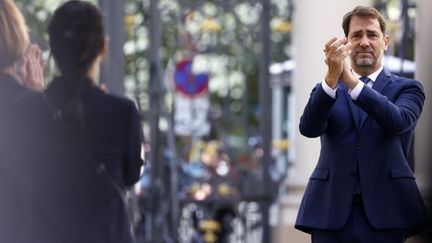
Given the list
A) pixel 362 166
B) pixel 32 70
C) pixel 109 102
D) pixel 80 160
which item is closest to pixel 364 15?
pixel 362 166

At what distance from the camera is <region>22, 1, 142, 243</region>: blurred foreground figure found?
14.1 ft

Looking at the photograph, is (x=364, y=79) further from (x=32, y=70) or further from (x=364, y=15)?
Answer: (x=32, y=70)

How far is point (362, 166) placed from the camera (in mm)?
4172

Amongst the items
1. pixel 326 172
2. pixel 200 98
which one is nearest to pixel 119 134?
pixel 326 172

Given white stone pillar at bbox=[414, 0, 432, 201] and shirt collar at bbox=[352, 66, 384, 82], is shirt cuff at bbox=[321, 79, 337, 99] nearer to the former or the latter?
shirt collar at bbox=[352, 66, 384, 82]

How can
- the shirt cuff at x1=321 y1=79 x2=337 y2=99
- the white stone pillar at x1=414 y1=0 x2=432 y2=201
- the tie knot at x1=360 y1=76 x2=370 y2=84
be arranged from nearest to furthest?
the shirt cuff at x1=321 y1=79 x2=337 y2=99
the tie knot at x1=360 y1=76 x2=370 y2=84
the white stone pillar at x1=414 y1=0 x2=432 y2=201

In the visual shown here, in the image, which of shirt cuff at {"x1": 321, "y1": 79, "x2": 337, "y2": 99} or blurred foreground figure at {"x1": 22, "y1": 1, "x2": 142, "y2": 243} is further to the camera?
blurred foreground figure at {"x1": 22, "y1": 1, "x2": 142, "y2": 243}

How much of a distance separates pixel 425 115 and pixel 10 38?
1482 mm

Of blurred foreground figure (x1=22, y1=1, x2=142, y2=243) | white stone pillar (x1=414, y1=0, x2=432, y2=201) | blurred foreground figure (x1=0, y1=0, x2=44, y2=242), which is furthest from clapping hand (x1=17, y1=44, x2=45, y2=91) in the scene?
white stone pillar (x1=414, y1=0, x2=432, y2=201)

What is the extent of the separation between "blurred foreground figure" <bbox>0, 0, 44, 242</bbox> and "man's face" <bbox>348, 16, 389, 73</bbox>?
42.6 inches

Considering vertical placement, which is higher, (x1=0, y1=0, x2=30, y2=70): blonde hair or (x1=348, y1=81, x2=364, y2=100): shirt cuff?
(x1=0, y1=0, x2=30, y2=70): blonde hair

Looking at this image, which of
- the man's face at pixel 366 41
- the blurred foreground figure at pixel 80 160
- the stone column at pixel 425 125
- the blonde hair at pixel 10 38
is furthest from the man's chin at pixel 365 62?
the blonde hair at pixel 10 38

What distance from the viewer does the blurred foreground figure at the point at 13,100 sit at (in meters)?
4.37

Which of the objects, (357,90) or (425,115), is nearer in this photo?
(357,90)
